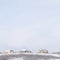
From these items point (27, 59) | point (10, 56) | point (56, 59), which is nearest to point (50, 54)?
point (56, 59)

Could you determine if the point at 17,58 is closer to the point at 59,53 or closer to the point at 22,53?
the point at 22,53

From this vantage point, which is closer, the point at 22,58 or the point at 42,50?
the point at 22,58

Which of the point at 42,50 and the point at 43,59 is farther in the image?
the point at 42,50

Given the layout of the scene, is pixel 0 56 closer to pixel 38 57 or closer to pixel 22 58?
pixel 22 58

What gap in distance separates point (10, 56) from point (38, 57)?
127 inches

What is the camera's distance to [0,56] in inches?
995

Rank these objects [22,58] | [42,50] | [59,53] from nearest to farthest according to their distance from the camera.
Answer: [22,58] → [59,53] → [42,50]

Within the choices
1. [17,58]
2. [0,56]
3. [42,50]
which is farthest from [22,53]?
[42,50]

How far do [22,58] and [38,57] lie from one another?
183cm

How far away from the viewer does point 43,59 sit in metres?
24.5

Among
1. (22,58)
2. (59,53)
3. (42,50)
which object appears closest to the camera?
(22,58)

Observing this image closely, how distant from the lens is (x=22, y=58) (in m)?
24.3

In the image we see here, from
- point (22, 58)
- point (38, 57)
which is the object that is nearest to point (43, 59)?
point (38, 57)

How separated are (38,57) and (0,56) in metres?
4.40
